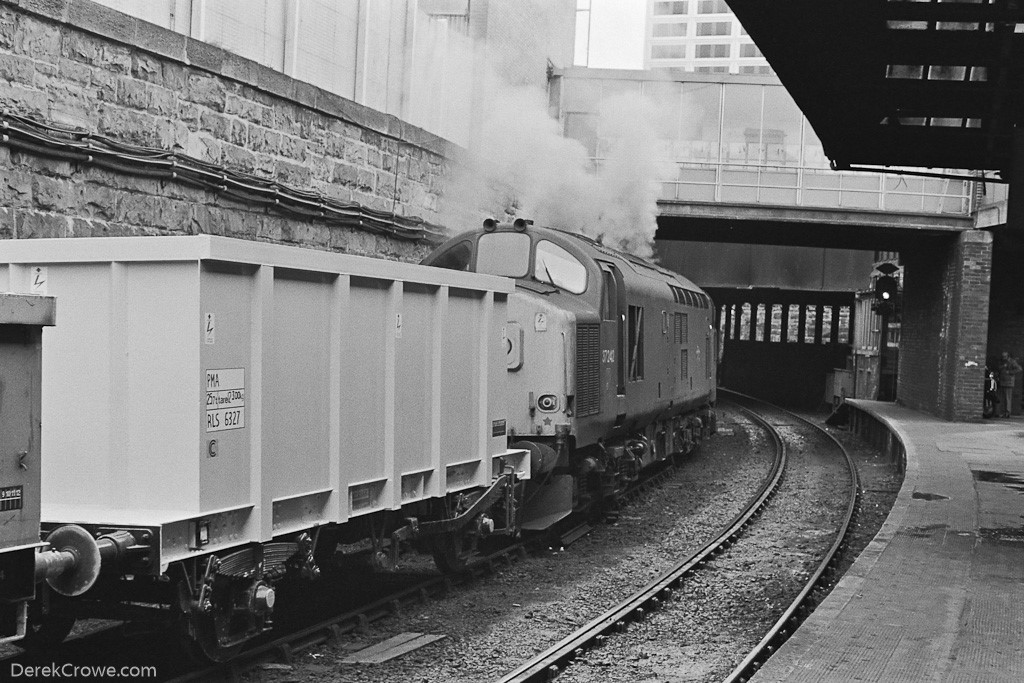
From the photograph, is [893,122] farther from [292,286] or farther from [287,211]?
[292,286]

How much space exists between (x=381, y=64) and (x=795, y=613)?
8.80 metres

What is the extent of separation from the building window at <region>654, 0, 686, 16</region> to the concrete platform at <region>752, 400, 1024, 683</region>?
103 metres

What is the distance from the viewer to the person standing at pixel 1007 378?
25.5m

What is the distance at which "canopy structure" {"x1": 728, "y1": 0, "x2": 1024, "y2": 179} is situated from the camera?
29.2ft

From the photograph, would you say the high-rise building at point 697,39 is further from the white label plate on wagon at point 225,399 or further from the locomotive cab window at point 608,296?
the white label plate on wagon at point 225,399

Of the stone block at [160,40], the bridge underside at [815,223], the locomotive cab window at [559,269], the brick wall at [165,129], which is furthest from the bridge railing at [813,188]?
the stone block at [160,40]

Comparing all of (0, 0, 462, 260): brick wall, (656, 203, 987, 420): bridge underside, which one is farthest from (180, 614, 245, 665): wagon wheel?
(656, 203, 987, 420): bridge underside

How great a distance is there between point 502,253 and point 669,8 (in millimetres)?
107534

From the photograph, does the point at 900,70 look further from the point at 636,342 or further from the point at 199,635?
the point at 199,635

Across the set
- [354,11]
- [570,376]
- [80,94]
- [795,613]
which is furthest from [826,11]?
[354,11]

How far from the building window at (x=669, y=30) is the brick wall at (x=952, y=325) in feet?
293

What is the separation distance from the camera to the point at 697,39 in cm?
11019

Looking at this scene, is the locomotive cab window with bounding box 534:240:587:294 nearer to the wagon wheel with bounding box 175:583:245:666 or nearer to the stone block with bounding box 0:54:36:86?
the stone block with bounding box 0:54:36:86

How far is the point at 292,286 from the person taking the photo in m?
6.36
